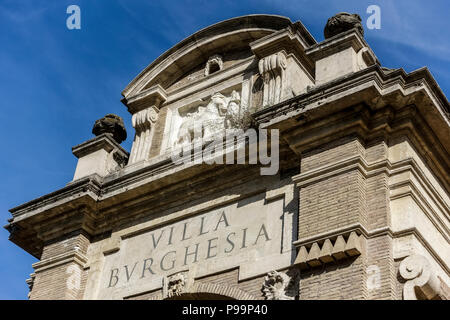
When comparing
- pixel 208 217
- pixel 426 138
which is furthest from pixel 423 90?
pixel 208 217

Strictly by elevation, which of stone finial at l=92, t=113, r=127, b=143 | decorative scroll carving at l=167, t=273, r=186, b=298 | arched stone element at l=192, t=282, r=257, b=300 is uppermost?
stone finial at l=92, t=113, r=127, b=143

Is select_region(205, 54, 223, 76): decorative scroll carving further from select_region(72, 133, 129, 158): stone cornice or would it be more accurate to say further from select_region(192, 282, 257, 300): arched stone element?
select_region(192, 282, 257, 300): arched stone element

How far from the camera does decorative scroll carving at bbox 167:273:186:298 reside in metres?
A: 13.7

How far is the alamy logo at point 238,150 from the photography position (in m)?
14.1

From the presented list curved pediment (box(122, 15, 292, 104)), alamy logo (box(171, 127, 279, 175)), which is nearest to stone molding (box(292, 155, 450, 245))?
alamy logo (box(171, 127, 279, 175))

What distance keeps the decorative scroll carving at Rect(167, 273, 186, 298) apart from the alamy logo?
6.83 feet

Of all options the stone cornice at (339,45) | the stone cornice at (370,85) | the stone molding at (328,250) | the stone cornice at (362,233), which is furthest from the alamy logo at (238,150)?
the stone molding at (328,250)

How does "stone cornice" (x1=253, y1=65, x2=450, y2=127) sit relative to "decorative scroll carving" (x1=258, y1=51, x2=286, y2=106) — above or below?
below

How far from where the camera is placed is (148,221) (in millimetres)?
15242

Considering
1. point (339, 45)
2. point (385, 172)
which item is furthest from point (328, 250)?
point (339, 45)

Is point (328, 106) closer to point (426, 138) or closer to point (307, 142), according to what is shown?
point (307, 142)

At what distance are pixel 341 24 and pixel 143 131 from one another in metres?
4.93

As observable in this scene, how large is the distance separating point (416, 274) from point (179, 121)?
7184 mm

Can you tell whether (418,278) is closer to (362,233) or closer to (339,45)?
(362,233)
